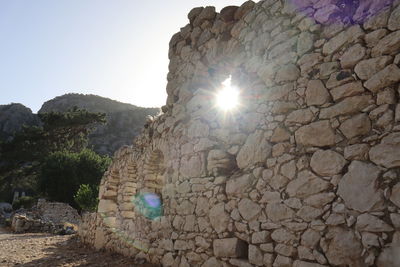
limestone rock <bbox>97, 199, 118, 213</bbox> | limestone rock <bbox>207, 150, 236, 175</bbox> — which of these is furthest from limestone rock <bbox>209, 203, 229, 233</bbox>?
limestone rock <bbox>97, 199, 118, 213</bbox>

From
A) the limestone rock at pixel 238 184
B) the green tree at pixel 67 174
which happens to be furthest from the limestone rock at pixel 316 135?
the green tree at pixel 67 174

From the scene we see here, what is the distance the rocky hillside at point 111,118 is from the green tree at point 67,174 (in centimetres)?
1712

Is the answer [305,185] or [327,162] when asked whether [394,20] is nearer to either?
[327,162]

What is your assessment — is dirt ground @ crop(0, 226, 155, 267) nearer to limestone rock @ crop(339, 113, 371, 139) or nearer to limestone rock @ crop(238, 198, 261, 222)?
limestone rock @ crop(238, 198, 261, 222)

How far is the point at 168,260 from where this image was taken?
16.3ft

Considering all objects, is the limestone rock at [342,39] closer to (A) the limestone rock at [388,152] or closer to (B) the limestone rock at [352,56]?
(B) the limestone rock at [352,56]

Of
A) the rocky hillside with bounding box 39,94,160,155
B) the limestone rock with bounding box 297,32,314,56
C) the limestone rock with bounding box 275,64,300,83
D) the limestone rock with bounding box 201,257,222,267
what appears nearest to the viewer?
the limestone rock with bounding box 297,32,314,56

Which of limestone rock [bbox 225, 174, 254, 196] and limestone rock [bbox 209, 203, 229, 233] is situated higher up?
limestone rock [bbox 225, 174, 254, 196]

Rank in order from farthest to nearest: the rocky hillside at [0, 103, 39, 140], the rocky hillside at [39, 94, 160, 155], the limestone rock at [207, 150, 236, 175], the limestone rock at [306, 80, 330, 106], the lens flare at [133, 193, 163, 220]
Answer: the rocky hillside at [0, 103, 39, 140] → the rocky hillside at [39, 94, 160, 155] → the lens flare at [133, 193, 163, 220] → the limestone rock at [207, 150, 236, 175] → the limestone rock at [306, 80, 330, 106]

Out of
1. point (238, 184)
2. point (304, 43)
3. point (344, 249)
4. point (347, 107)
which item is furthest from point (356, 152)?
point (238, 184)

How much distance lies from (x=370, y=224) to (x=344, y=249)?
0.32 metres

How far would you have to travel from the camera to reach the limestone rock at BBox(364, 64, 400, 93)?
Answer: 2.68 metres

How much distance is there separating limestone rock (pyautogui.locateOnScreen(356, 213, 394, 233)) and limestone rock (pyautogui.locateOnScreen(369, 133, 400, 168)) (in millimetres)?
450

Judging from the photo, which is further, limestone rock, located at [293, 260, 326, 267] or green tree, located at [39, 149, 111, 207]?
green tree, located at [39, 149, 111, 207]
